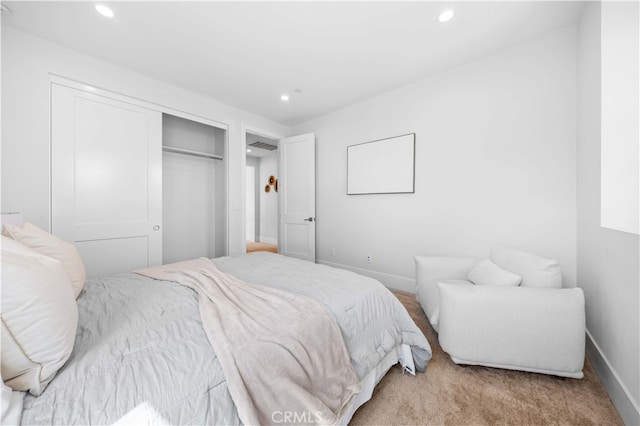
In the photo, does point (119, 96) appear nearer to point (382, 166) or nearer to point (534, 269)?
point (382, 166)

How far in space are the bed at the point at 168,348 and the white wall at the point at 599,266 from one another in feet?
3.22

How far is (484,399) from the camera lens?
140 centimetres

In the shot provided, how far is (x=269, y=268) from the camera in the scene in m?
1.92

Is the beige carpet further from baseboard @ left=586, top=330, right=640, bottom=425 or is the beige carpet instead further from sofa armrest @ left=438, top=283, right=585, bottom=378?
baseboard @ left=586, top=330, right=640, bottom=425

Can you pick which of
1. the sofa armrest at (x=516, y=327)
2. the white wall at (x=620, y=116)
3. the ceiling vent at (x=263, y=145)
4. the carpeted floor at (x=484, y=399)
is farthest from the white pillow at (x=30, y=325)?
the ceiling vent at (x=263, y=145)

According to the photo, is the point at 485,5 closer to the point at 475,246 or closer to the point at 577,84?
the point at 577,84

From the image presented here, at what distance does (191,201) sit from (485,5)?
4153 millimetres

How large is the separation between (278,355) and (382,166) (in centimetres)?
290

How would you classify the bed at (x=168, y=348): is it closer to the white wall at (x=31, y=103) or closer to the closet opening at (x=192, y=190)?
the white wall at (x=31, y=103)

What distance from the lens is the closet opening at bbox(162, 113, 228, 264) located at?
3.62 meters

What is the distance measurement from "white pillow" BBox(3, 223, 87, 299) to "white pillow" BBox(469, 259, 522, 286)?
8.52ft

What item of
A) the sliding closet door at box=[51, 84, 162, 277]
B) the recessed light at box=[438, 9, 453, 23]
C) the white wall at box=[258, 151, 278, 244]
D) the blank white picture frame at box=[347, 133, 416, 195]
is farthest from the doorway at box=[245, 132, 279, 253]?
the recessed light at box=[438, 9, 453, 23]

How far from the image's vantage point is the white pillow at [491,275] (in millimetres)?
1755

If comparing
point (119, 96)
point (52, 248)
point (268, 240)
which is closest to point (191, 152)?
point (119, 96)
